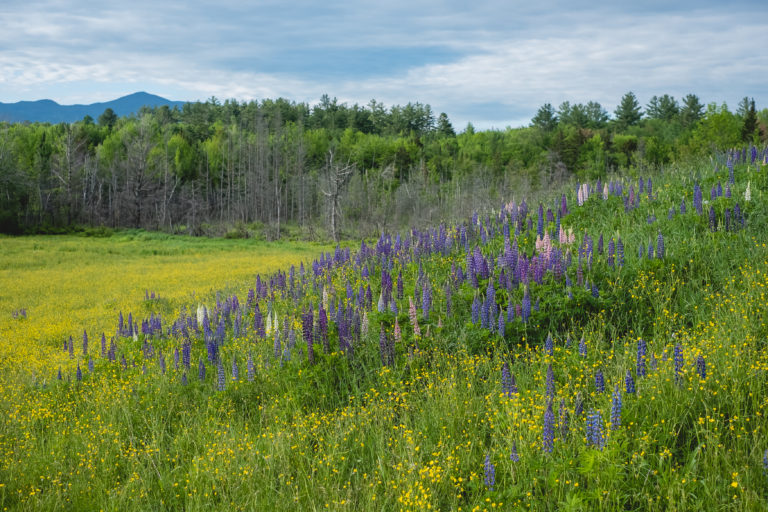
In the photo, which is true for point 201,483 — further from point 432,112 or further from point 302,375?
point 432,112

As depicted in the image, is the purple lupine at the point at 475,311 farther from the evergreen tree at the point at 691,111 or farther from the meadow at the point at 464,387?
the evergreen tree at the point at 691,111

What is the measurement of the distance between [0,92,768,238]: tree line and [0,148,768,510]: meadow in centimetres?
2702

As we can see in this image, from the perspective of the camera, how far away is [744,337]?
513cm

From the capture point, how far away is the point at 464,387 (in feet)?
18.1

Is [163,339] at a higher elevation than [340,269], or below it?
below

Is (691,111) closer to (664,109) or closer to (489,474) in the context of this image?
(664,109)

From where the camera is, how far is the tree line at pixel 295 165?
60438mm

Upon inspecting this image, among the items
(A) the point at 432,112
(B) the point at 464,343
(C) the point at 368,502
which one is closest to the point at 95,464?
(C) the point at 368,502

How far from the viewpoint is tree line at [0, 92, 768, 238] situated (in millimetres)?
60438

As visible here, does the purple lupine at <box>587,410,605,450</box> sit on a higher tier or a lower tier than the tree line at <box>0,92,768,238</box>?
lower

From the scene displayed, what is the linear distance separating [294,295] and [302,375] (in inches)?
173

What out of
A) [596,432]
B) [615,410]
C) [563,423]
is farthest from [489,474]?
[615,410]

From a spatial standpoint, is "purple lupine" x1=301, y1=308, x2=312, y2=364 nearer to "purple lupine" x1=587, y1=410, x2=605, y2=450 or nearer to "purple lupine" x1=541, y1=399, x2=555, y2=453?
"purple lupine" x1=541, y1=399, x2=555, y2=453

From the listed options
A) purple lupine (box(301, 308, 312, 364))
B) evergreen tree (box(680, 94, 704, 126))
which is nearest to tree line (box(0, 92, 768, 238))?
evergreen tree (box(680, 94, 704, 126))
